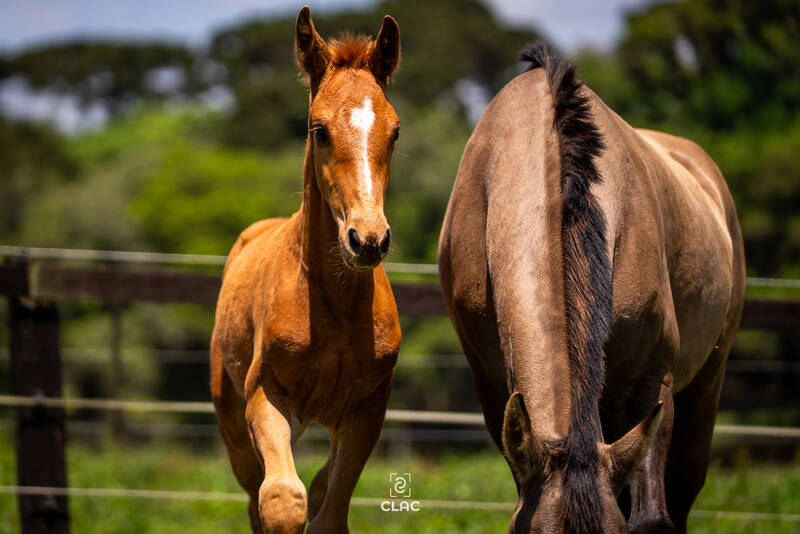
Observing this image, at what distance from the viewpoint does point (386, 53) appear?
12.2 ft

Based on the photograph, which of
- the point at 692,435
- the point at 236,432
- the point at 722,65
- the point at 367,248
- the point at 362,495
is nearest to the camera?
the point at 367,248

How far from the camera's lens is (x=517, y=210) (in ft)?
11.5

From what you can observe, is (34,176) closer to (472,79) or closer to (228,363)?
(472,79)

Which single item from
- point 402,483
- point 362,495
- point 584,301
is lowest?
point 362,495

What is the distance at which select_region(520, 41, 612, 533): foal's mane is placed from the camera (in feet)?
8.75

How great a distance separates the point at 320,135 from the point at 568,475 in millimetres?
1509

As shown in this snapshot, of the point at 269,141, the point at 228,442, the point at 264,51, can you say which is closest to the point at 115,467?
the point at 228,442

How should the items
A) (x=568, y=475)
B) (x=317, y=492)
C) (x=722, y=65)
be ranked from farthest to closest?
(x=722, y=65) → (x=317, y=492) → (x=568, y=475)

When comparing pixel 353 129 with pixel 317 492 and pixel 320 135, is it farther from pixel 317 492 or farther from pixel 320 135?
pixel 317 492

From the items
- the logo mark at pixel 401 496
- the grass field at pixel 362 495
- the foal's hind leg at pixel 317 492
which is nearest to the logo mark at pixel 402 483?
the logo mark at pixel 401 496

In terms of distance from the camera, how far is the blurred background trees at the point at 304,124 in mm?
19922

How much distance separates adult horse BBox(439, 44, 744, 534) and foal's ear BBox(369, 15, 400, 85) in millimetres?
560

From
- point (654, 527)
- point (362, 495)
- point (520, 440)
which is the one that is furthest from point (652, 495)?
point (362, 495)

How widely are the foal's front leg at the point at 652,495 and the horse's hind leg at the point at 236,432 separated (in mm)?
1731
